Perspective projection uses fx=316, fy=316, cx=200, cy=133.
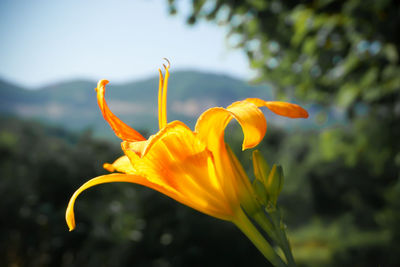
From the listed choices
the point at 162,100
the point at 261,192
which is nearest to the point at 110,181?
the point at 162,100

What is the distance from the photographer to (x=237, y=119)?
610 mm

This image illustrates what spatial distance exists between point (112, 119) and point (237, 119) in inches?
13.4

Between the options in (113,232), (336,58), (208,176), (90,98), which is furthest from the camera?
(90,98)

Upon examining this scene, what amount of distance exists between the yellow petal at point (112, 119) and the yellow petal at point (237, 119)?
8.6 inches

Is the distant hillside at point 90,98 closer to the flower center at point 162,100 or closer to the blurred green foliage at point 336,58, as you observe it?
the blurred green foliage at point 336,58

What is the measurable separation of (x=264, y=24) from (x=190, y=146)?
287cm

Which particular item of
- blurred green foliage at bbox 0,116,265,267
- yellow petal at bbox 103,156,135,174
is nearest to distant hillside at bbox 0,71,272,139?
blurred green foliage at bbox 0,116,265,267

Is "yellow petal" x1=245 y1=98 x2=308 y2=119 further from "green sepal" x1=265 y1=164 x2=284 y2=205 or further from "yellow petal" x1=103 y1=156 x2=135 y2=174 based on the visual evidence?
"yellow petal" x1=103 y1=156 x2=135 y2=174

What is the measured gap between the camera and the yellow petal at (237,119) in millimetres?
614

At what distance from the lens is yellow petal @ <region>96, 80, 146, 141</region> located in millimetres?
773

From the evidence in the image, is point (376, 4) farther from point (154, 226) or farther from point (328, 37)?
point (154, 226)

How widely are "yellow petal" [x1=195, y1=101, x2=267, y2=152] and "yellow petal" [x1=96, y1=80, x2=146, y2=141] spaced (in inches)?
8.6

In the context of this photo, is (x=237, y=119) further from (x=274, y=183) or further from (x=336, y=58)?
(x=336, y=58)

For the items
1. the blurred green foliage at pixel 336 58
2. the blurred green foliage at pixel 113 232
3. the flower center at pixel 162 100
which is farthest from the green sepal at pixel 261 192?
the blurred green foliage at pixel 113 232
